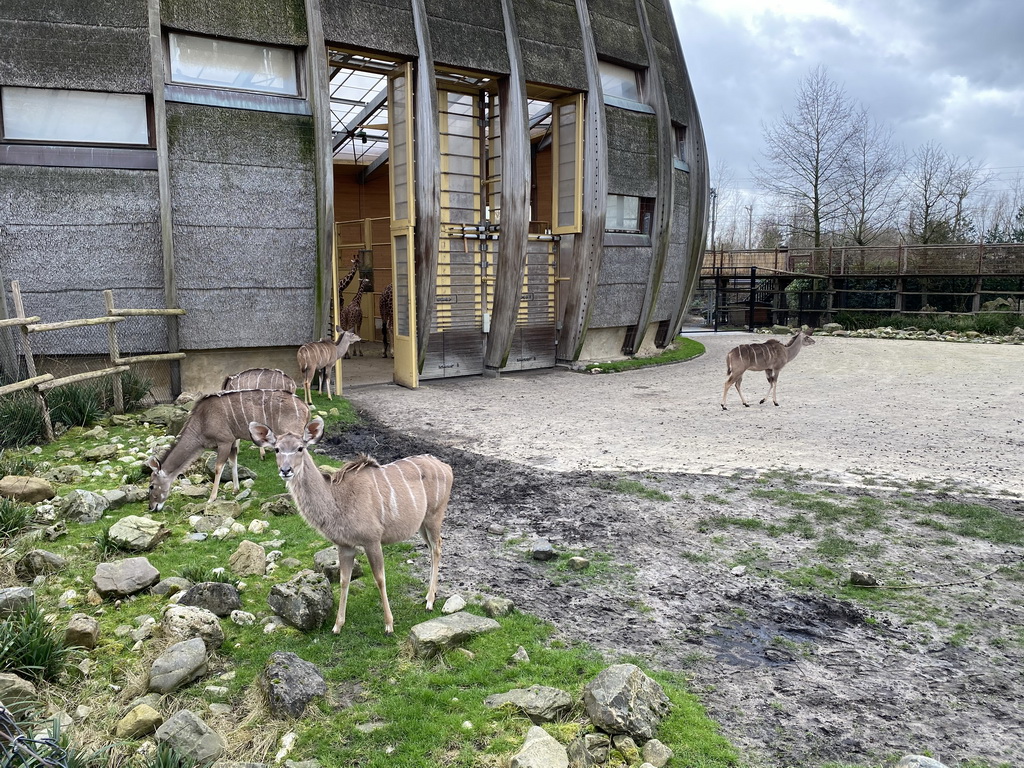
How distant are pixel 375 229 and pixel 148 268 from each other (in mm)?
11542

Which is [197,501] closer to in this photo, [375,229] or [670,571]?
[670,571]

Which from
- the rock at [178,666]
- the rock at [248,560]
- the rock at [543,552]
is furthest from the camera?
the rock at [543,552]

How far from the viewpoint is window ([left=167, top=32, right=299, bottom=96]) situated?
12.5m

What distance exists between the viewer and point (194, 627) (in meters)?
5.26

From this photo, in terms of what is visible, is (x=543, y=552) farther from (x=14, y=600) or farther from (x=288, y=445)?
(x=14, y=600)

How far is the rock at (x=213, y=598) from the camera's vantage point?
574 cm

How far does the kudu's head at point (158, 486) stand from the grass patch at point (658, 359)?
35.6 ft

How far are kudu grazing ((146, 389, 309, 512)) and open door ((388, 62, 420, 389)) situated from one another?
6.49 m

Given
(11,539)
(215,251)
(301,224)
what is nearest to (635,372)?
(301,224)

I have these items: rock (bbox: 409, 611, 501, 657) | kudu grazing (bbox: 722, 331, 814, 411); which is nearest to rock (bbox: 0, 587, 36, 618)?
rock (bbox: 409, 611, 501, 657)

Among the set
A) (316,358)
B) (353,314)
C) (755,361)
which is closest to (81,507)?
(316,358)

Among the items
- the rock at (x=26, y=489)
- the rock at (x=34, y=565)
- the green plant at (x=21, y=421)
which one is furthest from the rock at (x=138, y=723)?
the green plant at (x=21, y=421)

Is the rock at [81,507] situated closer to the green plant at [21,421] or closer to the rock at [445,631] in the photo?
the green plant at [21,421]

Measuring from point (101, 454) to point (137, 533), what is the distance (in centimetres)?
309
